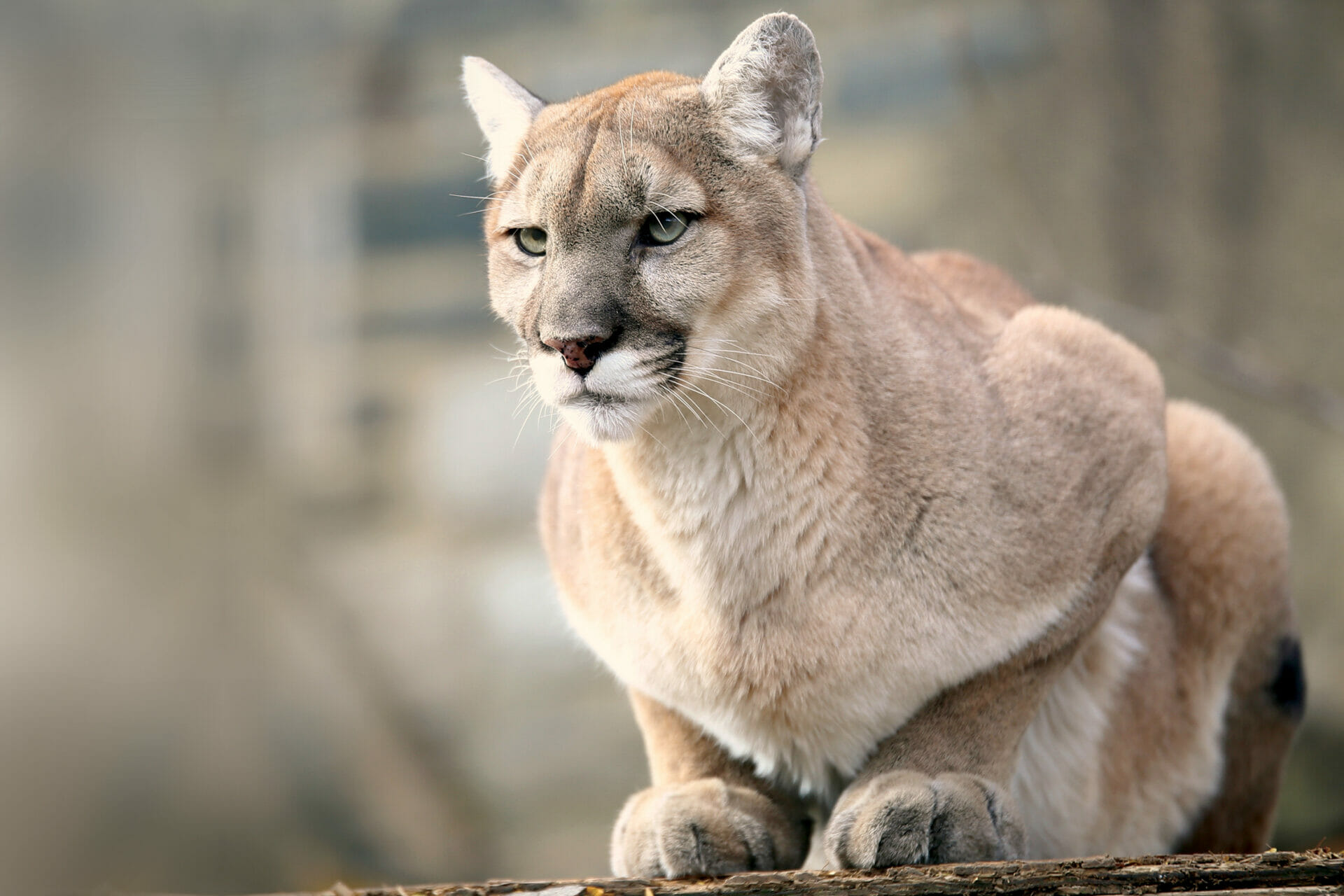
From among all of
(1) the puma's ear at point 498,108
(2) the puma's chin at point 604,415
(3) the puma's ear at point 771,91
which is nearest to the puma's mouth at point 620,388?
(2) the puma's chin at point 604,415

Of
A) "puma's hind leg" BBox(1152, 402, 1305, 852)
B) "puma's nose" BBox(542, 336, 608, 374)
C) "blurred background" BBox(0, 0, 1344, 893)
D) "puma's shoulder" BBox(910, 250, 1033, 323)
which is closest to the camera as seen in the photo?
"puma's nose" BBox(542, 336, 608, 374)

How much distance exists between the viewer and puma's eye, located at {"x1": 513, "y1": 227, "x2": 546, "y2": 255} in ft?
8.63

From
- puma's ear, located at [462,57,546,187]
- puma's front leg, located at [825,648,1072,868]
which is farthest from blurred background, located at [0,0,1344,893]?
puma's front leg, located at [825,648,1072,868]

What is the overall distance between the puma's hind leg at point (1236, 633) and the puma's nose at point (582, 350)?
5.98 ft

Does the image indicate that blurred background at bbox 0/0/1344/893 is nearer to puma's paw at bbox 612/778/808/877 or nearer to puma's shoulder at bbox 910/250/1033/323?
puma's shoulder at bbox 910/250/1033/323

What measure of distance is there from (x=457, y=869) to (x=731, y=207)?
5.27 metres

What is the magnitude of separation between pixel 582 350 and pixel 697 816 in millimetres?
1072

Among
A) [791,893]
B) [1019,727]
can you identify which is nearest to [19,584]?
[791,893]

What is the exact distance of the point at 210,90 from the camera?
266 inches

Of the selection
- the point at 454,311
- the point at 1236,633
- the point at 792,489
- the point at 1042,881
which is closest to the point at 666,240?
the point at 792,489

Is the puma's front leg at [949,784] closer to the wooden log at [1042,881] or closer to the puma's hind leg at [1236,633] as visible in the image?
→ the wooden log at [1042,881]

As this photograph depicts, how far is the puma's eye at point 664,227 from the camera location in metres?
2.48

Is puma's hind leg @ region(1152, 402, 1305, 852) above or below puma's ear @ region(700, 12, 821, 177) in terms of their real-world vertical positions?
below

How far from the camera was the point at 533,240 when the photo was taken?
265cm
